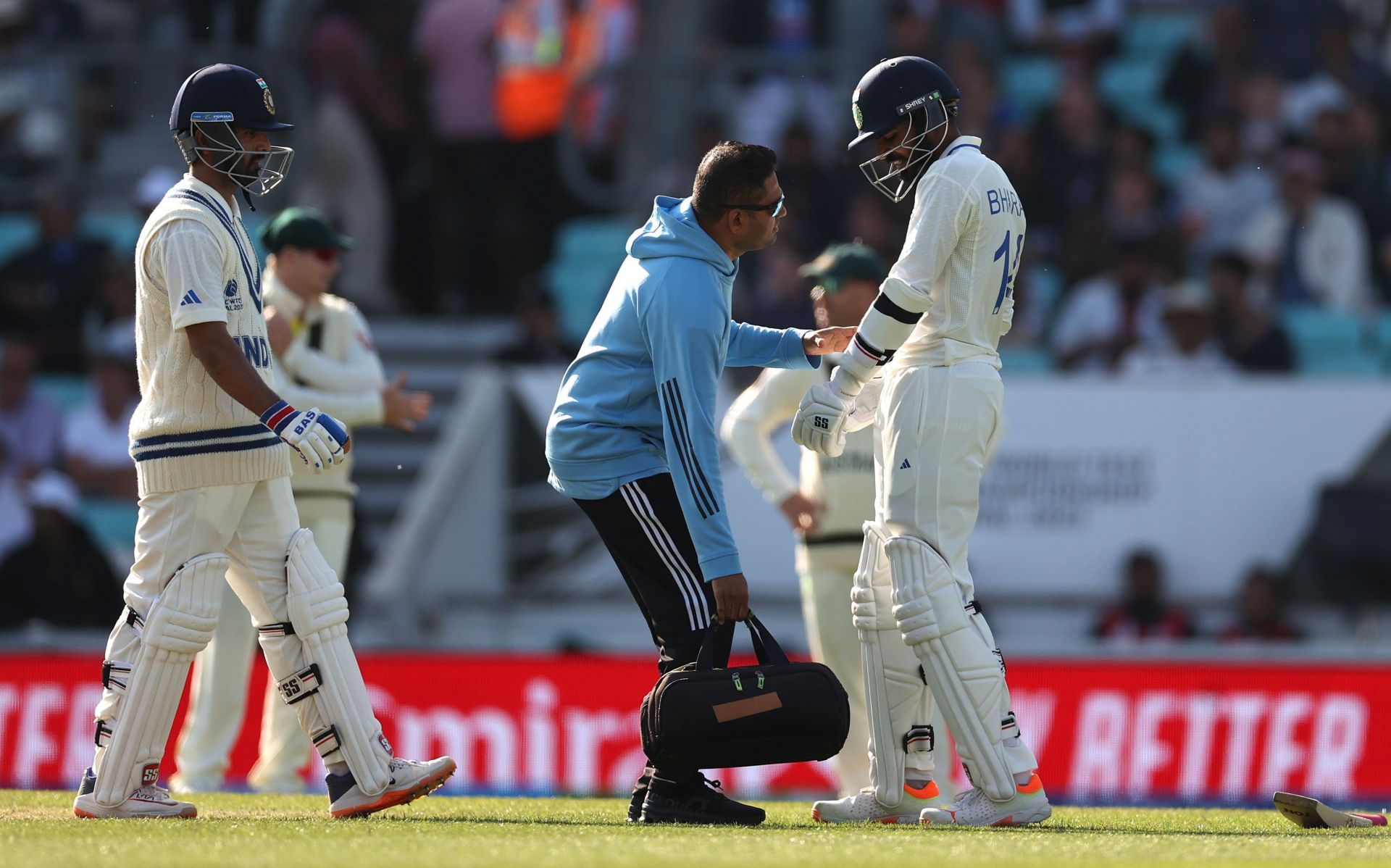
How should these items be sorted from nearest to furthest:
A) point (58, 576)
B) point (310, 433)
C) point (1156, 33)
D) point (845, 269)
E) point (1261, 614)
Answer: point (310, 433), point (845, 269), point (1261, 614), point (58, 576), point (1156, 33)

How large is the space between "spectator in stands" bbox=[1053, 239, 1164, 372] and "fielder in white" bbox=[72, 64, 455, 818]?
8331 mm

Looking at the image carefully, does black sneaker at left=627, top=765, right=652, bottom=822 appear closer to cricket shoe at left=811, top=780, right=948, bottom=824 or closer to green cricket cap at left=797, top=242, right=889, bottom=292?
cricket shoe at left=811, top=780, right=948, bottom=824

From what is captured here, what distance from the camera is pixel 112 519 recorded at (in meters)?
13.9

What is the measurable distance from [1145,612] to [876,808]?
Answer: 5.67 meters

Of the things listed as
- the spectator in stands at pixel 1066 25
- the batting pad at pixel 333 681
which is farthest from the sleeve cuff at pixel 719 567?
the spectator in stands at pixel 1066 25

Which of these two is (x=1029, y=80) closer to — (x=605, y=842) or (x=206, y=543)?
(x=206, y=543)

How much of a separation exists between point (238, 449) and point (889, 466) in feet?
6.80

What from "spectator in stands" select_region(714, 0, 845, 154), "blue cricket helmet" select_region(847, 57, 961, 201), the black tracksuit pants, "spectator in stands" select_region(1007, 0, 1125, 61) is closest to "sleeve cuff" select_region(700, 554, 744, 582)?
the black tracksuit pants

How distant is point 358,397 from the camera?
834cm

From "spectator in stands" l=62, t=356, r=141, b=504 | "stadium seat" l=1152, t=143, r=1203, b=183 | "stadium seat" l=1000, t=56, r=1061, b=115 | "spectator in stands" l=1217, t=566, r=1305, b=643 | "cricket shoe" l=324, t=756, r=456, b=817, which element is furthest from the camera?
"stadium seat" l=1000, t=56, r=1061, b=115

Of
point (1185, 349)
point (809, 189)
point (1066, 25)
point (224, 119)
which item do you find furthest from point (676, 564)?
point (1066, 25)

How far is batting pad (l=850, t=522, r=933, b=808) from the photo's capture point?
20.7 feet

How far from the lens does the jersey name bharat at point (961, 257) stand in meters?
6.10

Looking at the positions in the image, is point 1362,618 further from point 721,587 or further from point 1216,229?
point 721,587
